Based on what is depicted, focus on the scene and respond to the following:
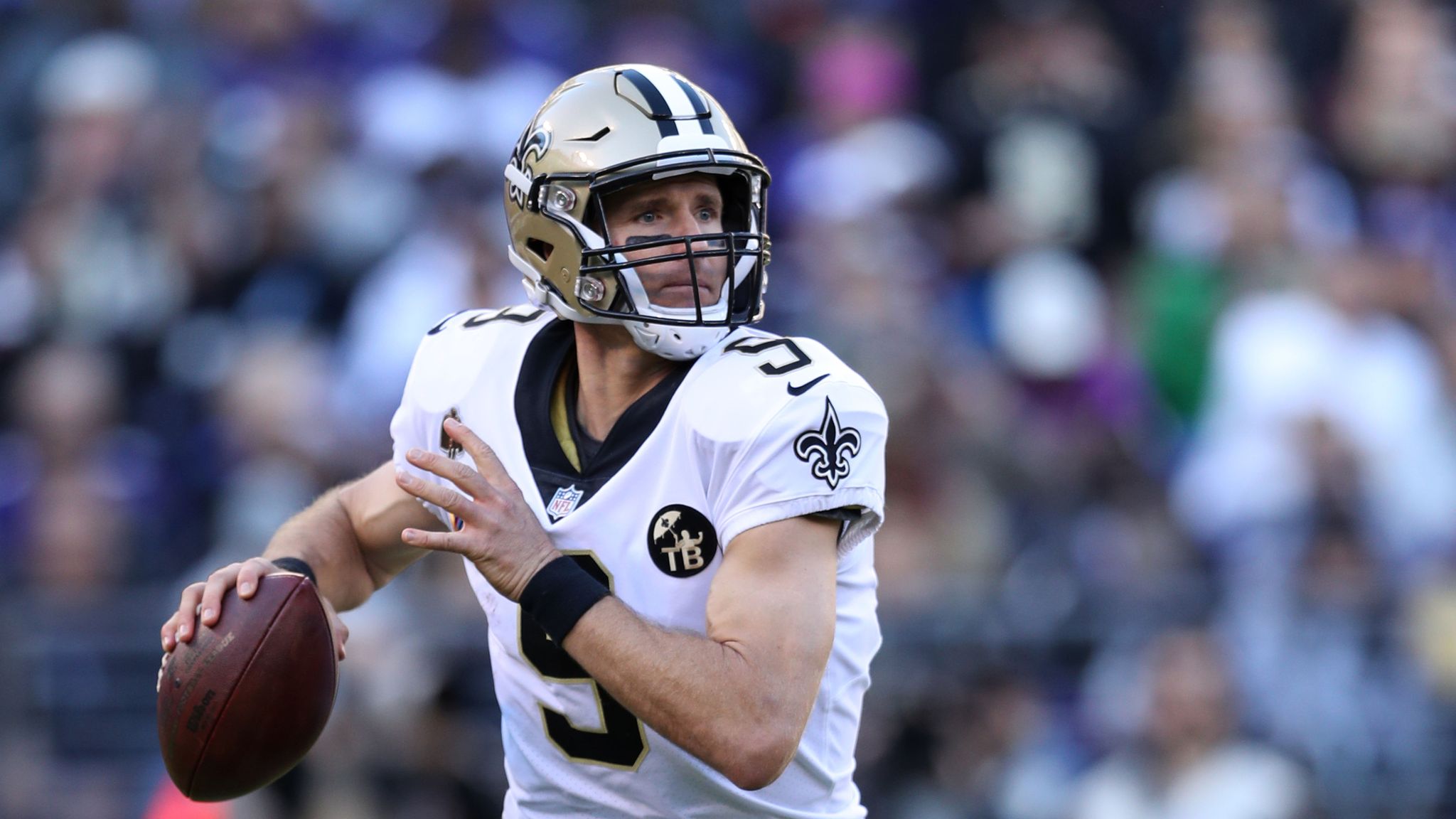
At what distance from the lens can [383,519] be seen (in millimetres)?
A: 3762

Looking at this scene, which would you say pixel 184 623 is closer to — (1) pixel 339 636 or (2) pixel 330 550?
(1) pixel 339 636

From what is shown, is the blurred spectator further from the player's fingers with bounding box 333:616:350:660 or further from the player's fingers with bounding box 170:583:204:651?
the player's fingers with bounding box 170:583:204:651

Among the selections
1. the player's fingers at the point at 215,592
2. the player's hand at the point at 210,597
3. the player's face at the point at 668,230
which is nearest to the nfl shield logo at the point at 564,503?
the player's face at the point at 668,230

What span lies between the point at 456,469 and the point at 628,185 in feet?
2.17

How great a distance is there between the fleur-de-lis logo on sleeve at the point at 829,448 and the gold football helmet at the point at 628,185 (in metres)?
0.30

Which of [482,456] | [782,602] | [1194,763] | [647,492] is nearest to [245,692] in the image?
[482,456]

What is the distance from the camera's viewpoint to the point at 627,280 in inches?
133

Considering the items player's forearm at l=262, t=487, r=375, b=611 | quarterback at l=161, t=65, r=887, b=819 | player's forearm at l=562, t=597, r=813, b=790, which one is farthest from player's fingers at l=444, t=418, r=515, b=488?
player's forearm at l=262, t=487, r=375, b=611

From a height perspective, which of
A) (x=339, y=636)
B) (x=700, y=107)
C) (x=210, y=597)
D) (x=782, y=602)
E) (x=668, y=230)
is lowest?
(x=339, y=636)

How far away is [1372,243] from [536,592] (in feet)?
18.7

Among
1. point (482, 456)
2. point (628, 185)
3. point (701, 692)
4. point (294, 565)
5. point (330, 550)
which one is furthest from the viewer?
point (330, 550)

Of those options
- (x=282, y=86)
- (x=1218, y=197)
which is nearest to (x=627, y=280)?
(x=1218, y=197)

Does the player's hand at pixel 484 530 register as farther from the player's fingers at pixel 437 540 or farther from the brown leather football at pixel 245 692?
the brown leather football at pixel 245 692

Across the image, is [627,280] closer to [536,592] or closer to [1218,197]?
[536,592]
